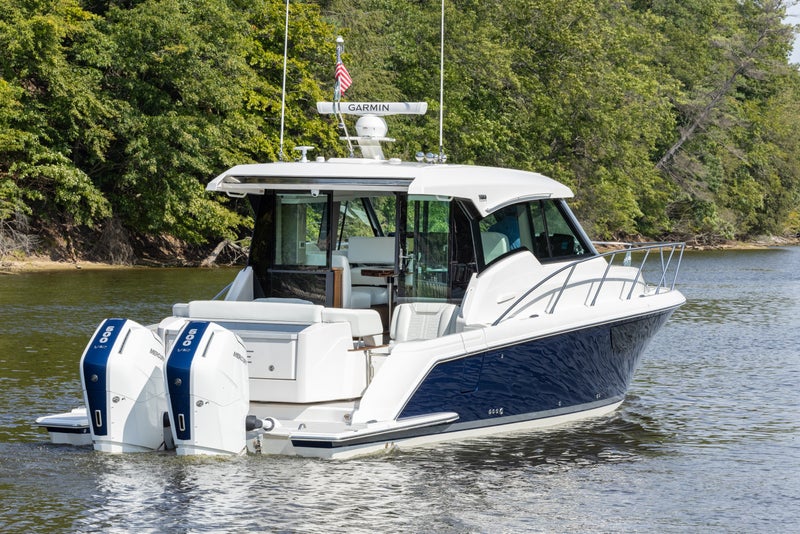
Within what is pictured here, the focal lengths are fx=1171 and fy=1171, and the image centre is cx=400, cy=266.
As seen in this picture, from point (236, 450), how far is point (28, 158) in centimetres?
2648

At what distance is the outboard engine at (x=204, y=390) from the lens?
9414 mm

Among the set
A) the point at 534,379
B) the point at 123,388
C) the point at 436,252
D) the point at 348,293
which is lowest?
the point at 534,379

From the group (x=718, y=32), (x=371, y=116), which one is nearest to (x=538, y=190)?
(x=371, y=116)

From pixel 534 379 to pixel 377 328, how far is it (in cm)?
183

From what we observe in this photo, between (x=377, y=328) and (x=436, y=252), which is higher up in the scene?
(x=436, y=252)

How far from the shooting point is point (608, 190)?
51.4 metres

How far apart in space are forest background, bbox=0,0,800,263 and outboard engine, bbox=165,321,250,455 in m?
25.4

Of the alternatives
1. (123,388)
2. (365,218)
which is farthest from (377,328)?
(123,388)

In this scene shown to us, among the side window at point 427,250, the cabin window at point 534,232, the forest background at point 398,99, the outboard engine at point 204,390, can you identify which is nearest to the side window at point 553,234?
the cabin window at point 534,232

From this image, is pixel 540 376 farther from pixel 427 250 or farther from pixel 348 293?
pixel 348 293

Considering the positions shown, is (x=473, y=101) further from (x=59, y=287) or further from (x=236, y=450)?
(x=236, y=450)

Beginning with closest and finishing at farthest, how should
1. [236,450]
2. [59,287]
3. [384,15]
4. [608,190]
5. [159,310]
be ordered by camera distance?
[236,450]
[159,310]
[59,287]
[384,15]
[608,190]

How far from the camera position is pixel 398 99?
45.2 m

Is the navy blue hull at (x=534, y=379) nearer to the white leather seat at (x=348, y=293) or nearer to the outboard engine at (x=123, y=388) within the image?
the outboard engine at (x=123, y=388)
